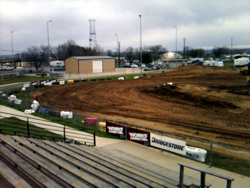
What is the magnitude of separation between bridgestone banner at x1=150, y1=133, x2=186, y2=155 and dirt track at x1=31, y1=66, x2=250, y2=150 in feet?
13.1

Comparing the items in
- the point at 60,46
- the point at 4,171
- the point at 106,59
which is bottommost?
the point at 4,171

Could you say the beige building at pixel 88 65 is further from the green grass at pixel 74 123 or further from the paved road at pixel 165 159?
the paved road at pixel 165 159

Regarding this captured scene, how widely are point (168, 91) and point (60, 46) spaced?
87.6 m

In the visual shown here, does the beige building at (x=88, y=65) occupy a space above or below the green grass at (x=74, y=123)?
above

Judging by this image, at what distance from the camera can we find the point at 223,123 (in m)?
19.5

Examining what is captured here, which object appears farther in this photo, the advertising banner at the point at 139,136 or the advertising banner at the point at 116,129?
the advertising banner at the point at 116,129

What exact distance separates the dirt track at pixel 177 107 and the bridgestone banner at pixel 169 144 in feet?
13.1

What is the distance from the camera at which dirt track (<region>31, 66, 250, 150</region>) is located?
59.3 ft

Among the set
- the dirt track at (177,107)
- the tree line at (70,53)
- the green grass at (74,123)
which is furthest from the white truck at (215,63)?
the green grass at (74,123)

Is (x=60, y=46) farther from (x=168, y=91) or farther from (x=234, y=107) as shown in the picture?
(x=234, y=107)

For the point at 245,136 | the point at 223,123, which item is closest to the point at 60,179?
the point at 245,136

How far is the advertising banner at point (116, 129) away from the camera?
16469 millimetres

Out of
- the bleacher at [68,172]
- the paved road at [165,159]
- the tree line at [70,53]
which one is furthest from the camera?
the tree line at [70,53]

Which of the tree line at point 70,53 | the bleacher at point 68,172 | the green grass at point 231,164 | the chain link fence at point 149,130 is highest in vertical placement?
the tree line at point 70,53
